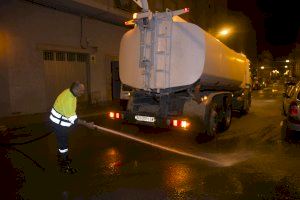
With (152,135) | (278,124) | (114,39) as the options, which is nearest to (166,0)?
(114,39)

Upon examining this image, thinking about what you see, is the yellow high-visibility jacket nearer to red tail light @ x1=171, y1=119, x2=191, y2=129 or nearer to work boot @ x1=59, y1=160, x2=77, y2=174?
work boot @ x1=59, y1=160, x2=77, y2=174

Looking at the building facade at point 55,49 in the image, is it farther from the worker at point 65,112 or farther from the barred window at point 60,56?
the worker at point 65,112

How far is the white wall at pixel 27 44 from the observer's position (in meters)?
13.8

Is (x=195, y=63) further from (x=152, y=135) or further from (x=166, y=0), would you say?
(x=166, y=0)

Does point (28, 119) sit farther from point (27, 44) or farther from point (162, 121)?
point (162, 121)

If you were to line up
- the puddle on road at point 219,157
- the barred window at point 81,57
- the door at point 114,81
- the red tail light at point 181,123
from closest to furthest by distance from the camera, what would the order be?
1. the puddle on road at point 219,157
2. the red tail light at point 181,123
3. the barred window at point 81,57
4. the door at point 114,81

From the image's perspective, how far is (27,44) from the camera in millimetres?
14875

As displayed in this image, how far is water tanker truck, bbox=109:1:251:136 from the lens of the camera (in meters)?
8.48

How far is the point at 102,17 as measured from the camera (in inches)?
776

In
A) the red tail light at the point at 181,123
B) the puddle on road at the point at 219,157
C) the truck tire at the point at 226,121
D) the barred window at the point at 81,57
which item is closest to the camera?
the puddle on road at the point at 219,157

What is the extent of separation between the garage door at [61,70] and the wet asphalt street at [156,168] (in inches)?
255

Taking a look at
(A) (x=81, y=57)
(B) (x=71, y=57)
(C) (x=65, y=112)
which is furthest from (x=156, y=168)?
(A) (x=81, y=57)

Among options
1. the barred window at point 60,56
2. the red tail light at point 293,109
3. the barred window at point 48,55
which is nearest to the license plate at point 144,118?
the red tail light at point 293,109

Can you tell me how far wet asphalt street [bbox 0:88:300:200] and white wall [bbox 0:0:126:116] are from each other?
436 centimetres
